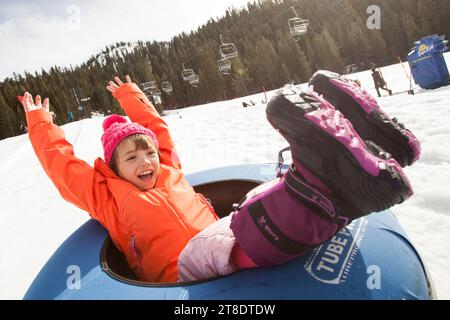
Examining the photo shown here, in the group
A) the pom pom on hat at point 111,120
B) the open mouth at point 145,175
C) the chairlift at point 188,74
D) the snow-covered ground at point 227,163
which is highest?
the chairlift at point 188,74

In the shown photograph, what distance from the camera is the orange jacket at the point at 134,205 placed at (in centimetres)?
168

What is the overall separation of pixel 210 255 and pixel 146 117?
70.2 inches

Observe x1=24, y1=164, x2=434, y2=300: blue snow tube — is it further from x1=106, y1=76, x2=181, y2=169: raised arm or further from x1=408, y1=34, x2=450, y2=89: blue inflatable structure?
x1=408, y1=34, x2=450, y2=89: blue inflatable structure

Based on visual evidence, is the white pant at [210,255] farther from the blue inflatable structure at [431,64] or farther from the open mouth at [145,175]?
the blue inflatable structure at [431,64]

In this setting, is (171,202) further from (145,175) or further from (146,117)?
(146,117)

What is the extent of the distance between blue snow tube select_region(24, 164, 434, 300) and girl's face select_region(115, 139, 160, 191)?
1.90ft

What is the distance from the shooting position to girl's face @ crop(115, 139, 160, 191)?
A: 1974 mm

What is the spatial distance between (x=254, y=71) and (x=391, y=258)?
184ft

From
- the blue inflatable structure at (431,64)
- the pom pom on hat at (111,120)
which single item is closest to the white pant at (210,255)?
the pom pom on hat at (111,120)

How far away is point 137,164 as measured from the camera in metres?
2.00

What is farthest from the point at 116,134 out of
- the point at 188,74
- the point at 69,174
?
the point at 188,74

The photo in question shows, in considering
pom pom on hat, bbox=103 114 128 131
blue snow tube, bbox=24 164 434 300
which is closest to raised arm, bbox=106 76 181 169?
pom pom on hat, bbox=103 114 128 131

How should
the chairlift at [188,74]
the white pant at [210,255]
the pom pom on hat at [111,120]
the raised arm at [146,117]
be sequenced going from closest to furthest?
the white pant at [210,255] → the pom pom on hat at [111,120] → the raised arm at [146,117] → the chairlift at [188,74]
